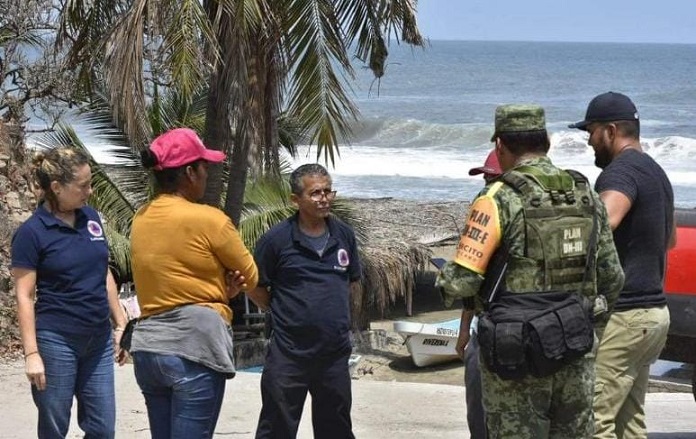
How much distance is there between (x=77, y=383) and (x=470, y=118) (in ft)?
168

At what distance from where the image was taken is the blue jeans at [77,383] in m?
4.68

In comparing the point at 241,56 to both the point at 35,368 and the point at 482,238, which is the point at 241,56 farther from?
the point at 482,238

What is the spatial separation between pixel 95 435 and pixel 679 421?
12.2 ft

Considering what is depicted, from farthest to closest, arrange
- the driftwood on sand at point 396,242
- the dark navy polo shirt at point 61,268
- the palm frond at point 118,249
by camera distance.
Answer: the driftwood on sand at point 396,242
the palm frond at point 118,249
the dark navy polo shirt at point 61,268

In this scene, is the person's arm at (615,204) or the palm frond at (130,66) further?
the palm frond at (130,66)

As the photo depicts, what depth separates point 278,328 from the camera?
525 cm

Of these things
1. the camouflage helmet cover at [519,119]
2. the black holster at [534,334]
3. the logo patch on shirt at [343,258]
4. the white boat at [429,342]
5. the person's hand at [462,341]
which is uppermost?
the camouflage helmet cover at [519,119]

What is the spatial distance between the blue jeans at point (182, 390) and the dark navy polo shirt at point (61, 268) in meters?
0.46

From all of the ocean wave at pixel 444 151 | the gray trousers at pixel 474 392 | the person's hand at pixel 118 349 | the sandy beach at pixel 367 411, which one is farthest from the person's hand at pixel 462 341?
the ocean wave at pixel 444 151

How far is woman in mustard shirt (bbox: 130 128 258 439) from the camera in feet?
14.0

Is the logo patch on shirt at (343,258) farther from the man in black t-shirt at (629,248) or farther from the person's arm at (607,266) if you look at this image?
the person's arm at (607,266)

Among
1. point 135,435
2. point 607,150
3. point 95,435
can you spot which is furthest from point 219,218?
point 135,435

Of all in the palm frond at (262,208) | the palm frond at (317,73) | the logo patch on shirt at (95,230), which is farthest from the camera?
the palm frond at (262,208)

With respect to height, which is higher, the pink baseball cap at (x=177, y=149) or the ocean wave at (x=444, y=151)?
the ocean wave at (x=444, y=151)
